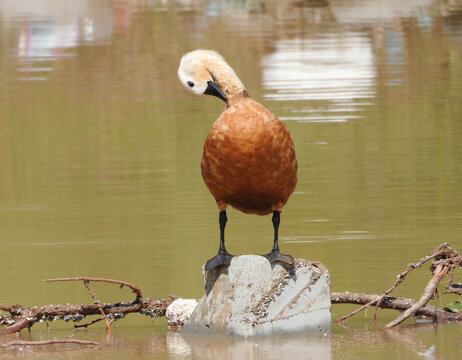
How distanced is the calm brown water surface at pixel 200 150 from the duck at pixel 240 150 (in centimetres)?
78

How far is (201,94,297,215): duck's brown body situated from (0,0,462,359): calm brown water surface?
83 cm

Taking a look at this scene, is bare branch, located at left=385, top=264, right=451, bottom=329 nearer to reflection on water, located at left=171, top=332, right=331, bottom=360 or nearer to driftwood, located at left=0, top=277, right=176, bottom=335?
reflection on water, located at left=171, top=332, right=331, bottom=360

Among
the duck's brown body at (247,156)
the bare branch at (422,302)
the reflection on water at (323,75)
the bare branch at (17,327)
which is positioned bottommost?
the reflection on water at (323,75)

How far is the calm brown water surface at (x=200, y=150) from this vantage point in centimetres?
896

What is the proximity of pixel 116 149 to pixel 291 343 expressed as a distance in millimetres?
8975

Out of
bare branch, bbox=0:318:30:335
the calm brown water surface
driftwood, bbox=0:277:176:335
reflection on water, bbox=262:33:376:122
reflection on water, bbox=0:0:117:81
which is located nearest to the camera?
bare branch, bbox=0:318:30:335

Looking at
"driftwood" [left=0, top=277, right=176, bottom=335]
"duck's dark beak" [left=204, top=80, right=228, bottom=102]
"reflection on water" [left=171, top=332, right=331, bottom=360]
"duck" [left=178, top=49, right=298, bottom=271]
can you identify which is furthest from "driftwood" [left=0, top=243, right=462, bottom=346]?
"duck's dark beak" [left=204, top=80, right=228, bottom=102]

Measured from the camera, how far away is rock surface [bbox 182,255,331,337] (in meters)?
7.54

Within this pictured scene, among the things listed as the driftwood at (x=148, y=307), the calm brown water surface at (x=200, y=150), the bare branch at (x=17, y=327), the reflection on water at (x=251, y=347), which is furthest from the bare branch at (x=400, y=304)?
the bare branch at (x=17, y=327)

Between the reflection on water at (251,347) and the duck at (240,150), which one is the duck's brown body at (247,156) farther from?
the reflection on water at (251,347)

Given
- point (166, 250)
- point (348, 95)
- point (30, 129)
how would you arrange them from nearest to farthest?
point (166, 250)
point (30, 129)
point (348, 95)

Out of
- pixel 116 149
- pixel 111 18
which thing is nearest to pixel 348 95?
pixel 116 149

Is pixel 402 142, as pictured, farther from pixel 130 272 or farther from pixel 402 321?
pixel 402 321

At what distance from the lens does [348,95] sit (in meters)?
19.2
